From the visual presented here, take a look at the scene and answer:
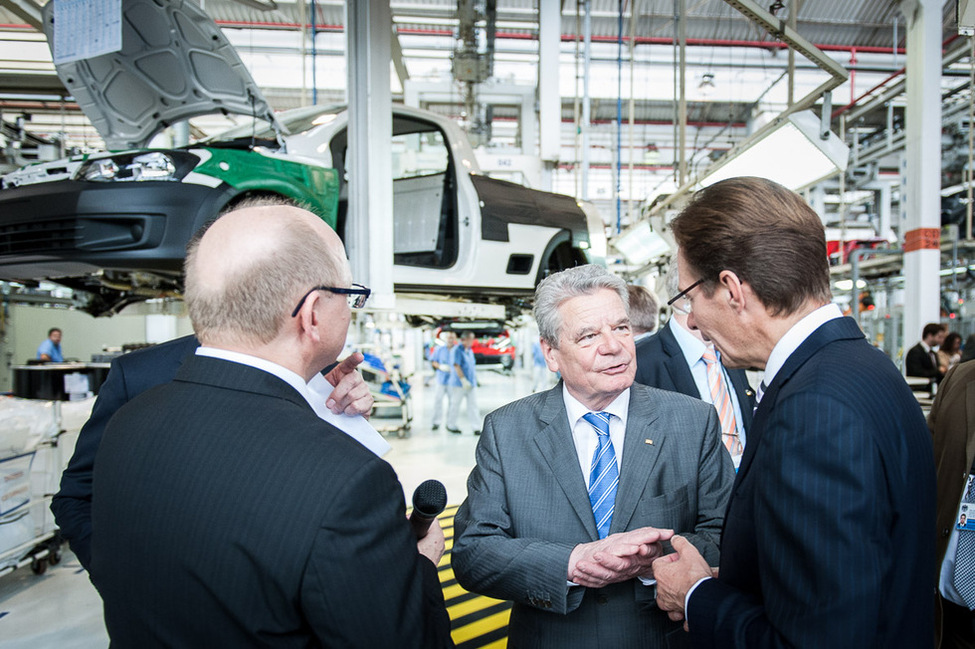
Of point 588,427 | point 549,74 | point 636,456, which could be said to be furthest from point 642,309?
point 549,74

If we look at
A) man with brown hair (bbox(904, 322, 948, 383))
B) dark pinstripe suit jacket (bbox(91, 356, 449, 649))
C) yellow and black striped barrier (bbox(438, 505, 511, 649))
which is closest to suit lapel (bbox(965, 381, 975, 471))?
dark pinstripe suit jacket (bbox(91, 356, 449, 649))

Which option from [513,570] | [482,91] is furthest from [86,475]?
[482,91]

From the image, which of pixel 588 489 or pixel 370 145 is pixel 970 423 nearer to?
pixel 588 489

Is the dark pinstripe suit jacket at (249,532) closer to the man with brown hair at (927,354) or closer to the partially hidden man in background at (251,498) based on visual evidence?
the partially hidden man in background at (251,498)

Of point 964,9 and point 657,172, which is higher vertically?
point 657,172

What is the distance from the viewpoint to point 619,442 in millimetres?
1629

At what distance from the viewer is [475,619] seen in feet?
9.99

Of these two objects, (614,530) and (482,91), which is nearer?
(614,530)

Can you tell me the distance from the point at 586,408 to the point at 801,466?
2.64 ft

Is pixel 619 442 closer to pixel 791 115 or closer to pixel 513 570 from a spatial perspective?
pixel 513 570

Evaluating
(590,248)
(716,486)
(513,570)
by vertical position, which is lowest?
(513,570)

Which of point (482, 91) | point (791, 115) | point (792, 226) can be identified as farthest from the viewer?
point (482, 91)

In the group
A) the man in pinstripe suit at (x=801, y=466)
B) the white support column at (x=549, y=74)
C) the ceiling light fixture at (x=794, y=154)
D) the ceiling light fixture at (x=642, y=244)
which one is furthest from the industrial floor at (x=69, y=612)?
the white support column at (x=549, y=74)

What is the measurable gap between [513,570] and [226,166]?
292 centimetres
